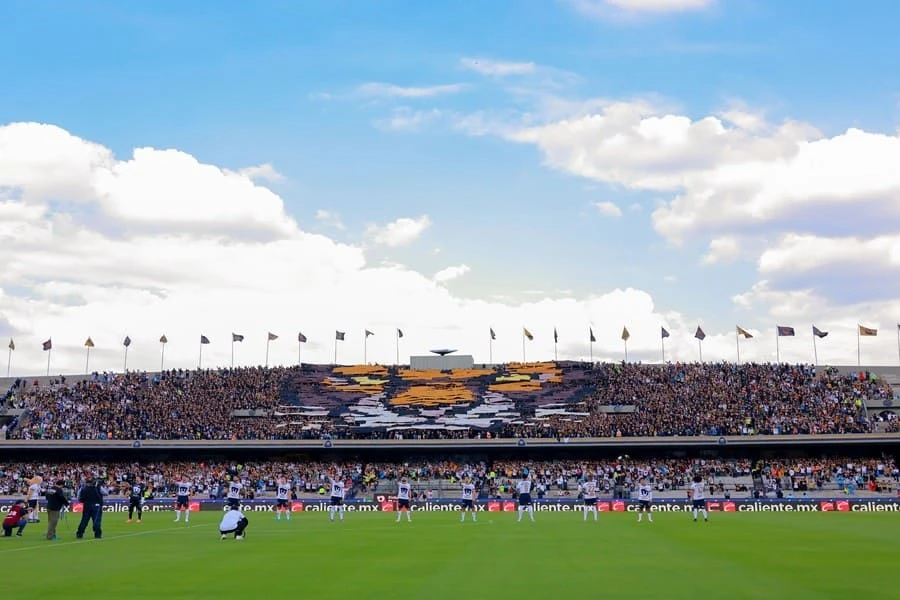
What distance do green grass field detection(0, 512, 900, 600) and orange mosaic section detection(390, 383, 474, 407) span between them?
5870 centimetres

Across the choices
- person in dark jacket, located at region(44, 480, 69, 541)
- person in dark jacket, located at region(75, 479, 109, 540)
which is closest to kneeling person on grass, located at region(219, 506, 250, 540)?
person in dark jacket, located at region(75, 479, 109, 540)

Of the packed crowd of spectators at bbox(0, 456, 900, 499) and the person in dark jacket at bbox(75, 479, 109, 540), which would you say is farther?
the packed crowd of spectators at bbox(0, 456, 900, 499)

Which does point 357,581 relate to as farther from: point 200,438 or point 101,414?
point 101,414

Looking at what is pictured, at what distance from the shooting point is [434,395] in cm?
10044

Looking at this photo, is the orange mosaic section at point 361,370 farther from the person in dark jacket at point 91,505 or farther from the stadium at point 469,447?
the person in dark jacket at point 91,505

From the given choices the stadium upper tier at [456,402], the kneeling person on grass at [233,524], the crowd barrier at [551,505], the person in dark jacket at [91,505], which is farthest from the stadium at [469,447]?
the kneeling person on grass at [233,524]

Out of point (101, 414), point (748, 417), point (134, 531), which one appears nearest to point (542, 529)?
point (134, 531)

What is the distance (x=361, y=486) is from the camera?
7362 cm

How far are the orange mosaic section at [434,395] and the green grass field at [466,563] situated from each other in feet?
193

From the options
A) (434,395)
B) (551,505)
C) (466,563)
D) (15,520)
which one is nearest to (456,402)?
(434,395)

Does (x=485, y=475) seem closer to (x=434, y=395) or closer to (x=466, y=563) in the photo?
(x=434, y=395)

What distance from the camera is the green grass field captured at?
18.1 meters

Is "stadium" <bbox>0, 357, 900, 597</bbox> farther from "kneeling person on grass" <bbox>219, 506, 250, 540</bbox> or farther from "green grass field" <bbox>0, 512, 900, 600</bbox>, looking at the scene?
"kneeling person on grass" <bbox>219, 506, 250, 540</bbox>

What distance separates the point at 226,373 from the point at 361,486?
34952mm
